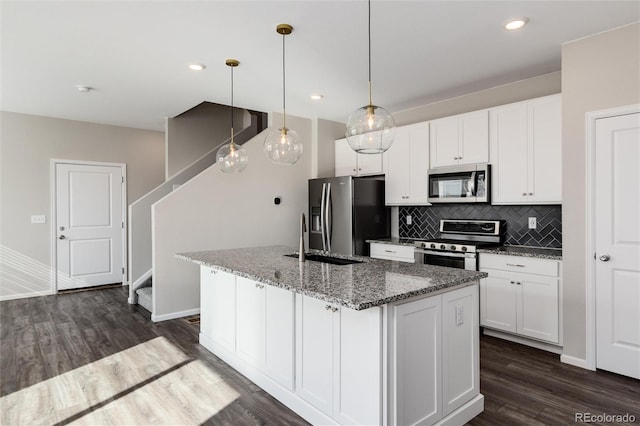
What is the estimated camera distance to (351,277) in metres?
2.26

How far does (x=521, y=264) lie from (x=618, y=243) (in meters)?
0.79

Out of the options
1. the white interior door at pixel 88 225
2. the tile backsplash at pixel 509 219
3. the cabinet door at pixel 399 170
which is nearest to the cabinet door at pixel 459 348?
the tile backsplash at pixel 509 219

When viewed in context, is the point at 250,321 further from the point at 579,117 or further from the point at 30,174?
the point at 30,174

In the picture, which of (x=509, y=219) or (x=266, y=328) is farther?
(x=509, y=219)

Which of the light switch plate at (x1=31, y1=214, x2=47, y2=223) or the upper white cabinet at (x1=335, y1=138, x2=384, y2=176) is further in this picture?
the light switch plate at (x1=31, y1=214, x2=47, y2=223)

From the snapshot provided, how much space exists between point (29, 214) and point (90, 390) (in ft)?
13.3

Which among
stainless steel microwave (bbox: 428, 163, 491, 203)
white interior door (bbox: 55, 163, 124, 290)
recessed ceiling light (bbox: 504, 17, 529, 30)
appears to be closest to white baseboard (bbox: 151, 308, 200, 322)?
white interior door (bbox: 55, 163, 124, 290)

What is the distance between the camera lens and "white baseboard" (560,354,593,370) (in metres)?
3.07

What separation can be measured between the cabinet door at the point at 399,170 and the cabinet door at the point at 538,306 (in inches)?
68.7

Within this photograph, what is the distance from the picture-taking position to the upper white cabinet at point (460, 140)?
4.02m

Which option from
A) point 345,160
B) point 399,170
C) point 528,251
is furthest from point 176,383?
point 345,160

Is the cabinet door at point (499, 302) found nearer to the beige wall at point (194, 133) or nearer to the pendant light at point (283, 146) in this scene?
the pendant light at point (283, 146)

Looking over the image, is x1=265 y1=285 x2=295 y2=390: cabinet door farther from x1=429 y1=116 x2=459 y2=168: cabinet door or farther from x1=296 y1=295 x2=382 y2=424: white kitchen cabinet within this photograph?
x1=429 y1=116 x2=459 y2=168: cabinet door

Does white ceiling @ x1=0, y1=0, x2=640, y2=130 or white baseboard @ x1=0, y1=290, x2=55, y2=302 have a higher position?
white ceiling @ x1=0, y1=0, x2=640, y2=130
